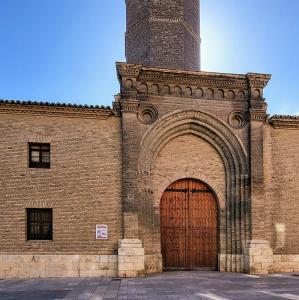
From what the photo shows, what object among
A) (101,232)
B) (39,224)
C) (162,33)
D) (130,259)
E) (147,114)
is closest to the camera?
(130,259)

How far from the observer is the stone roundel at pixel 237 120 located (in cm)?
1496

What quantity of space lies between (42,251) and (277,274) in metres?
8.81

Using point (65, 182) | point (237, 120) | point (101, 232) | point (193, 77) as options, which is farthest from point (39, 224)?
point (237, 120)

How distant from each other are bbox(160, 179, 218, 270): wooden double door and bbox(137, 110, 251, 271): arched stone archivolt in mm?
447

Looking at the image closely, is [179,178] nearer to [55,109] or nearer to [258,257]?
[258,257]

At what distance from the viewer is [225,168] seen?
15.1m

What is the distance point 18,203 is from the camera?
13266 mm

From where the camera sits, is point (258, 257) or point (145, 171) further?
point (145, 171)

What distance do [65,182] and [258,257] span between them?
780cm

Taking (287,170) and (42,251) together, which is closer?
(42,251)

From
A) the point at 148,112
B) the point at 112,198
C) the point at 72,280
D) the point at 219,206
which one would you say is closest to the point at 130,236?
the point at 112,198

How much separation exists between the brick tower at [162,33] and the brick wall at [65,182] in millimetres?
5722

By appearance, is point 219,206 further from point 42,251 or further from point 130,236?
point 42,251

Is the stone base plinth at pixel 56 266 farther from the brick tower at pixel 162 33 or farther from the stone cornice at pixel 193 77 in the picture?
the brick tower at pixel 162 33
